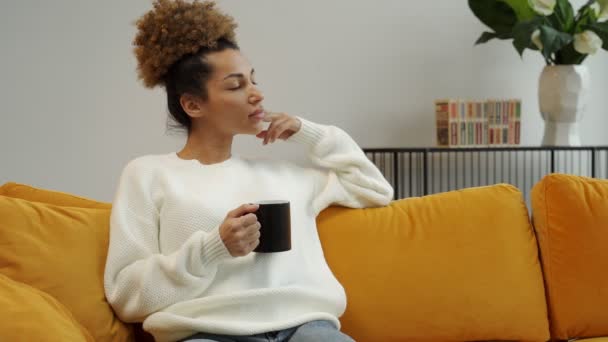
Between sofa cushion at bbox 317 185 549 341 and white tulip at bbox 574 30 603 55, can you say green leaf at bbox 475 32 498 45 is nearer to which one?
white tulip at bbox 574 30 603 55

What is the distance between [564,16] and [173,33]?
81.4 inches

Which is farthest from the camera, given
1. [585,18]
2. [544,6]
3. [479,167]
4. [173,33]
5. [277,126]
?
[479,167]

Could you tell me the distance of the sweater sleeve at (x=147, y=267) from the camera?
160 cm

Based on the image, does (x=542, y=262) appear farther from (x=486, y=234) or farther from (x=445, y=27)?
(x=445, y=27)

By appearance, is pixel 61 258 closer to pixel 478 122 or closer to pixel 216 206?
pixel 216 206

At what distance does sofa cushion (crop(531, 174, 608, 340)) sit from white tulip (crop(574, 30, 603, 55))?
4.59ft

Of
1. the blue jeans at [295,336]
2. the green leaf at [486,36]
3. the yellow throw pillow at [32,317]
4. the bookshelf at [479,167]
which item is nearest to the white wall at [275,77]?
the bookshelf at [479,167]

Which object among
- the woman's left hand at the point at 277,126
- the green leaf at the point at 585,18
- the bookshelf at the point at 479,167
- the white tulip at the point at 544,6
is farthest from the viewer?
the bookshelf at the point at 479,167

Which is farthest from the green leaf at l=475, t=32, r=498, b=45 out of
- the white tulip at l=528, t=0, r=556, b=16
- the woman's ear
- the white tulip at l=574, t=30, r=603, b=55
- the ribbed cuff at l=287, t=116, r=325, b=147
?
the woman's ear

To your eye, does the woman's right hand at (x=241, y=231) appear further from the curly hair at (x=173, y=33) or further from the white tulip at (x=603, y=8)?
the white tulip at (x=603, y=8)

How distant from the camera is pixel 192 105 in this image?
1896 millimetres

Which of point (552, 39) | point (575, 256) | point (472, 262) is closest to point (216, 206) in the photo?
point (472, 262)

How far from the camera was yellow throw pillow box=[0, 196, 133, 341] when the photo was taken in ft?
5.04

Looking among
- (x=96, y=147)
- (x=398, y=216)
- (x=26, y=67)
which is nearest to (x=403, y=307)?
(x=398, y=216)
